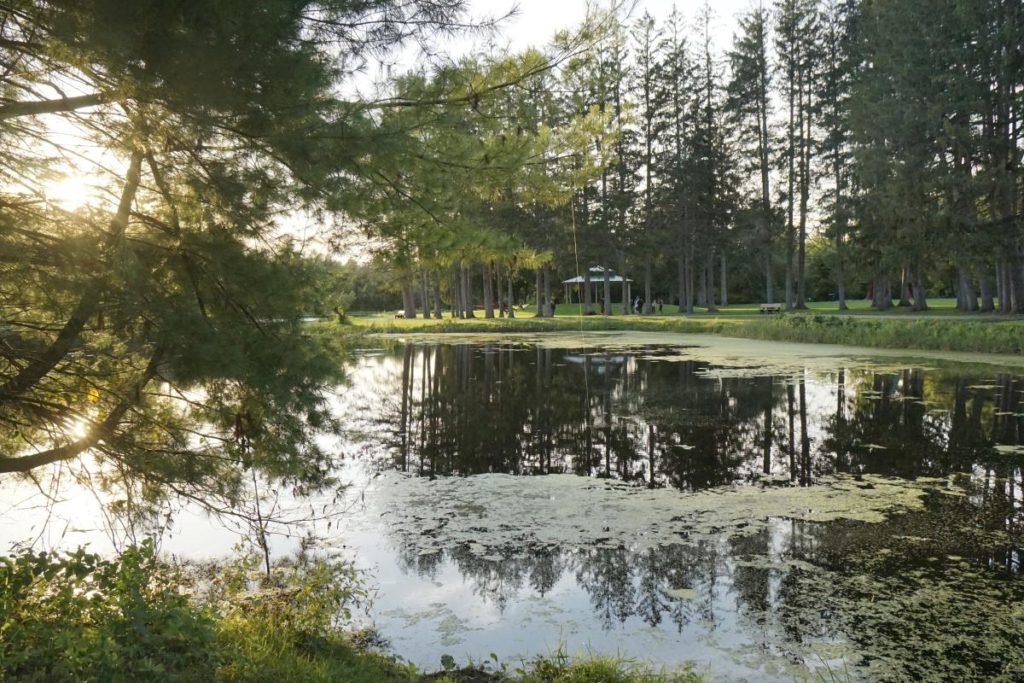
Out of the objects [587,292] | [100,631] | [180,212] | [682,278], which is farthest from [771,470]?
[682,278]

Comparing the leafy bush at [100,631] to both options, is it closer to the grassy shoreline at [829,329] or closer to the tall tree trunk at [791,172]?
the grassy shoreline at [829,329]

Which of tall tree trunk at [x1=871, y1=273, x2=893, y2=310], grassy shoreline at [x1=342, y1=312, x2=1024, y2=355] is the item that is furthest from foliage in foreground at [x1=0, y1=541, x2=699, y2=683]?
tall tree trunk at [x1=871, y1=273, x2=893, y2=310]

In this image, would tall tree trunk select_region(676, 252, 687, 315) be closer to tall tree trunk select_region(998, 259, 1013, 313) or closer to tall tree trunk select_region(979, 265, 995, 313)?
tall tree trunk select_region(979, 265, 995, 313)

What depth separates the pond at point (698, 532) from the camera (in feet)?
12.6

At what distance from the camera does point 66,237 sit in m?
3.13

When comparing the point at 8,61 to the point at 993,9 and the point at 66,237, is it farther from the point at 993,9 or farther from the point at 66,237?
the point at 993,9

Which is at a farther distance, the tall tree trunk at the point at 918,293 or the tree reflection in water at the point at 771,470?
the tall tree trunk at the point at 918,293

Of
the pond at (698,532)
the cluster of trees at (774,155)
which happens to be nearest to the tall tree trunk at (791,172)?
the cluster of trees at (774,155)

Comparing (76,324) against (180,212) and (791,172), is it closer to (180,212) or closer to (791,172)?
(180,212)

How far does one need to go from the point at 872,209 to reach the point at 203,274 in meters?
30.9

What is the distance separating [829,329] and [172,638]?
70.3ft

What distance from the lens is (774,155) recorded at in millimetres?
36750

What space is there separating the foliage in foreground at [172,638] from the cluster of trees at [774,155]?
2.12 m

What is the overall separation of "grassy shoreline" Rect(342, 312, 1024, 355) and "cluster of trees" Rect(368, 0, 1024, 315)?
12.2 ft
